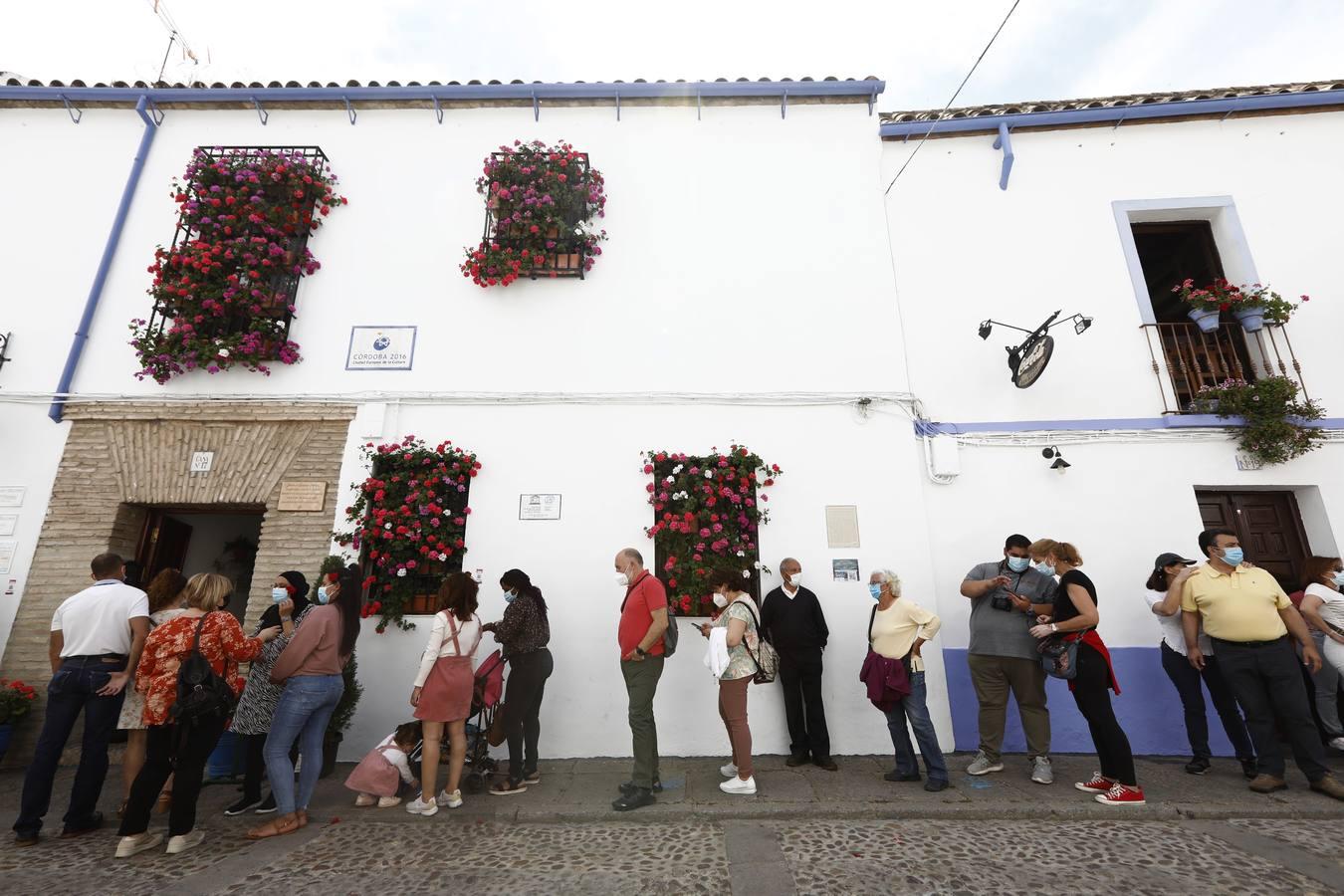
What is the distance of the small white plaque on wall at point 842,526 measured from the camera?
569 centimetres

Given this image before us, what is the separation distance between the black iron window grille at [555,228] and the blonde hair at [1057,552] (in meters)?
5.08

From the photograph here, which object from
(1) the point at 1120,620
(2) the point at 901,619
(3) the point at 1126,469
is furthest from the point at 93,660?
(3) the point at 1126,469

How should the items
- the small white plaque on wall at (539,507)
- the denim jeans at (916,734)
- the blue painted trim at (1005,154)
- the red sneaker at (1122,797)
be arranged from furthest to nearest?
the blue painted trim at (1005,154) < the small white plaque on wall at (539,507) < the denim jeans at (916,734) < the red sneaker at (1122,797)

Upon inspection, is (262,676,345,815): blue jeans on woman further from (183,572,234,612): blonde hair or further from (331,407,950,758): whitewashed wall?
(331,407,950,758): whitewashed wall

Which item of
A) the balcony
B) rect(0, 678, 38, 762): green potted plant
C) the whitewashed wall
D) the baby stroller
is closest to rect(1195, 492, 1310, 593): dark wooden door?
the balcony

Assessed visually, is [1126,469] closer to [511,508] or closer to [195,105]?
[511,508]

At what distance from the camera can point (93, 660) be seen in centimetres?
385

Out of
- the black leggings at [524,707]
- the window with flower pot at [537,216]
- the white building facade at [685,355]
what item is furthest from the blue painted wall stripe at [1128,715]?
the window with flower pot at [537,216]

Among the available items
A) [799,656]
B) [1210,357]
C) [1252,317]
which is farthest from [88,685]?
[1252,317]

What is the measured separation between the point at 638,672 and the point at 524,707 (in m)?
1.02

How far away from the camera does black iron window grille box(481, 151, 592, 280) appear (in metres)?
→ 6.47

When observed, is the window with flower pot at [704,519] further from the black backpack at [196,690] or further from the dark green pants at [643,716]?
the black backpack at [196,690]

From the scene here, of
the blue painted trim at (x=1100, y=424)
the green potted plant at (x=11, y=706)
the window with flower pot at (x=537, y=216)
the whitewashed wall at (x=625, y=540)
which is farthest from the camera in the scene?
the window with flower pot at (x=537, y=216)

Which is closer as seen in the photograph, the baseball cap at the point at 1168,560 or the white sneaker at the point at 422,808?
the white sneaker at the point at 422,808
